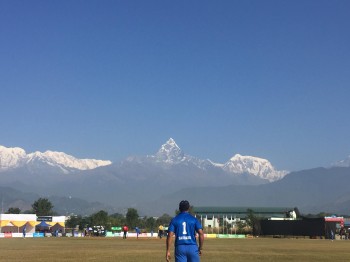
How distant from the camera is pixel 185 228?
1407 cm

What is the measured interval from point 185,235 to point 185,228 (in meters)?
0.18

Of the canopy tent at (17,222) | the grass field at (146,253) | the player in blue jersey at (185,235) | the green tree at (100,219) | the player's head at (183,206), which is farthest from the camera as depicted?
the green tree at (100,219)

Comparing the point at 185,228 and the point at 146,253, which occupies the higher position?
the point at 185,228

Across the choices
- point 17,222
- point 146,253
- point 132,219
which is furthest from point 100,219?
point 146,253

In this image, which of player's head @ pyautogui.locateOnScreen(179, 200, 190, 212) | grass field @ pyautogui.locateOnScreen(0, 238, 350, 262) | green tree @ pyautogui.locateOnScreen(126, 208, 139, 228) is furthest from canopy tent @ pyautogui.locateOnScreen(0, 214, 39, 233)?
player's head @ pyautogui.locateOnScreen(179, 200, 190, 212)

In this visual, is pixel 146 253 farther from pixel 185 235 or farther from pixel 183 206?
pixel 185 235

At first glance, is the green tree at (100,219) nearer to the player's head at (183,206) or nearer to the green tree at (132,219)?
the green tree at (132,219)

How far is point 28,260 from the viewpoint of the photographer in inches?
1061

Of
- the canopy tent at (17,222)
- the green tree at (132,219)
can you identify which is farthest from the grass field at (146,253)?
the green tree at (132,219)

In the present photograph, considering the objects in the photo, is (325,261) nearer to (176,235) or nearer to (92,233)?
(176,235)

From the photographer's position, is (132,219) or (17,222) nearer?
(17,222)

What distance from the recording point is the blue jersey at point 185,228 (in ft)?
45.7

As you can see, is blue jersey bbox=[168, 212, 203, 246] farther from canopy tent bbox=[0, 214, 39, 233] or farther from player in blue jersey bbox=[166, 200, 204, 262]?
canopy tent bbox=[0, 214, 39, 233]

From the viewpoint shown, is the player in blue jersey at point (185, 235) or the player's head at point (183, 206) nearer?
the player in blue jersey at point (185, 235)
